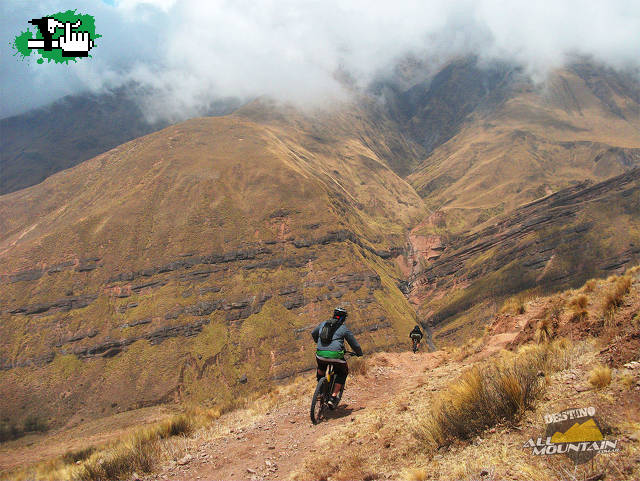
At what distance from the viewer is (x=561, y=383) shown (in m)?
6.54

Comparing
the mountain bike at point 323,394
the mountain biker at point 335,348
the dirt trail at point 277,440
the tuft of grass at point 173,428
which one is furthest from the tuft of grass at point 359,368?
the tuft of grass at point 173,428

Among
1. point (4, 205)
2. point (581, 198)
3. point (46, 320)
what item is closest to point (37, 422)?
point (46, 320)

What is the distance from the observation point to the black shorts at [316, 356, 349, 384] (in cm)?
1023

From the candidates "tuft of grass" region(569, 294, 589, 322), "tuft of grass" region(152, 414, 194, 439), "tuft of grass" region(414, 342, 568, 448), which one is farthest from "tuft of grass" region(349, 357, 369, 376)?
"tuft of grass" region(414, 342, 568, 448)

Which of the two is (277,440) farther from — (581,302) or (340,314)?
(581,302)

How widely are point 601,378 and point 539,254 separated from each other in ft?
450

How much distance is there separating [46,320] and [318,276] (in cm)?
7130

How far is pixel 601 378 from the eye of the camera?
5.85 metres

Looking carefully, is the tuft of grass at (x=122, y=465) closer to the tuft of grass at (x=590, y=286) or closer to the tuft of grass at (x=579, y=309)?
the tuft of grass at (x=579, y=309)

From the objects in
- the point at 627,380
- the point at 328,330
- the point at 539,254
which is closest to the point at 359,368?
the point at 328,330

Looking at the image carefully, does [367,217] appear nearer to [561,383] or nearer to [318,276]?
[318,276]

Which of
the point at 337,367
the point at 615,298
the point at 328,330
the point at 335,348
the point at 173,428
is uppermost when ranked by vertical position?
the point at 328,330

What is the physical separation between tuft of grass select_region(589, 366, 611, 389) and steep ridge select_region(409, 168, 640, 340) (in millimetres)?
111791

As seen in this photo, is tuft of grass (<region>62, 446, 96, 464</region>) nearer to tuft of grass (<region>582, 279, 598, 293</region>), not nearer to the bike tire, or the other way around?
the bike tire
